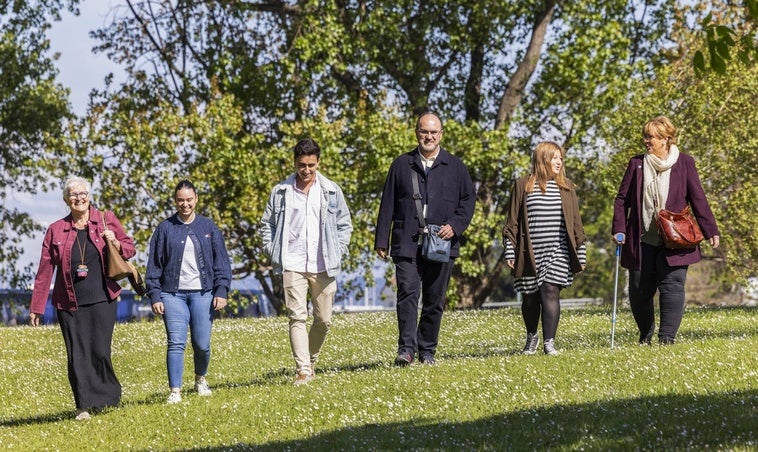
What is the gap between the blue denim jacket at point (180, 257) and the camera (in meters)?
11.3

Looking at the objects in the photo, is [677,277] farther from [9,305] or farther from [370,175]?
[9,305]

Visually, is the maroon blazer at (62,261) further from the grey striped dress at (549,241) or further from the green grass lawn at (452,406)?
the grey striped dress at (549,241)

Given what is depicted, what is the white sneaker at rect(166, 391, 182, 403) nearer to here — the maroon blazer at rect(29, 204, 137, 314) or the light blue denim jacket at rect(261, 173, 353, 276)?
the maroon blazer at rect(29, 204, 137, 314)

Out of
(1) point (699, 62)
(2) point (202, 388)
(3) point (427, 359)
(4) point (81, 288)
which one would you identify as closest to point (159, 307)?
(4) point (81, 288)

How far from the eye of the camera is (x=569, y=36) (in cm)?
3316

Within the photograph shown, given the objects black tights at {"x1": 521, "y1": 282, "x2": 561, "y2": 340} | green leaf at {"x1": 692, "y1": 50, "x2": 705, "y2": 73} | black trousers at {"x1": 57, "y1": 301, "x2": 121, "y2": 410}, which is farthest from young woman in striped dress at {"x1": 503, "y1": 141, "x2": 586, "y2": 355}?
green leaf at {"x1": 692, "y1": 50, "x2": 705, "y2": 73}

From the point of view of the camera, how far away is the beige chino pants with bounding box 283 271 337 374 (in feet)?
38.2

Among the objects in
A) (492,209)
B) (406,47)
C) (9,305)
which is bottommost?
(9,305)

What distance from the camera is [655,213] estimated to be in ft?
40.3

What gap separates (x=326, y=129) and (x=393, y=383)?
70.7 ft

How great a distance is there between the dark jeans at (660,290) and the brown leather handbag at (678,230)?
0.82 ft

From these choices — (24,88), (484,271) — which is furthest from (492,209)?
(24,88)

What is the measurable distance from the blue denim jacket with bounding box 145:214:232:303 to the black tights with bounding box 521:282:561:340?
10.4ft

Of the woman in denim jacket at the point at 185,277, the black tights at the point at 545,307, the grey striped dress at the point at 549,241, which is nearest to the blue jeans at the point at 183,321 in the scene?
the woman in denim jacket at the point at 185,277
